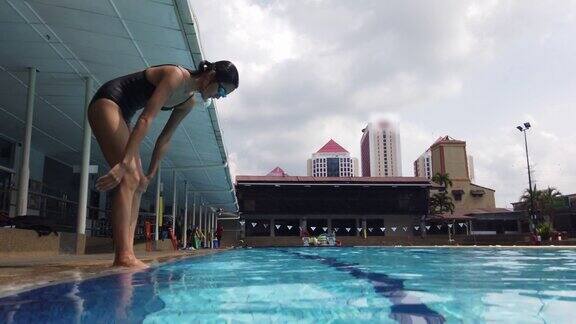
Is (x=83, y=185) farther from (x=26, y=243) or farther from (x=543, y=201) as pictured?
(x=543, y=201)

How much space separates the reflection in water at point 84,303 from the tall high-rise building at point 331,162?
84.6 metres

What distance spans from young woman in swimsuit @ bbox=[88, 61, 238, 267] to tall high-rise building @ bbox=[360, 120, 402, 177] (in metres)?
97.5

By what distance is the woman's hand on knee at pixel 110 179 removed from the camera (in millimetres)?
2732

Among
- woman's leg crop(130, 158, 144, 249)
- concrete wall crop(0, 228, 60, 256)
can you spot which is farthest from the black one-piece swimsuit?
concrete wall crop(0, 228, 60, 256)

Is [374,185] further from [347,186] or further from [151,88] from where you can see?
[151,88]

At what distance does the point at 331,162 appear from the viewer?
289 ft

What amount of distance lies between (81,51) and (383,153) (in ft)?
321

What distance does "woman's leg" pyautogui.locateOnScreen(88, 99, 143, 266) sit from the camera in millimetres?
3068

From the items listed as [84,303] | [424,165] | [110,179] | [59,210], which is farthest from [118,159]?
[424,165]

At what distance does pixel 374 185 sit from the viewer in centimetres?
4503

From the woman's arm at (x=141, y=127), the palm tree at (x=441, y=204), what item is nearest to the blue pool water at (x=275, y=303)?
the woman's arm at (x=141, y=127)

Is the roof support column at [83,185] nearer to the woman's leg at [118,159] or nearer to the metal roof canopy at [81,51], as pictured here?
the metal roof canopy at [81,51]

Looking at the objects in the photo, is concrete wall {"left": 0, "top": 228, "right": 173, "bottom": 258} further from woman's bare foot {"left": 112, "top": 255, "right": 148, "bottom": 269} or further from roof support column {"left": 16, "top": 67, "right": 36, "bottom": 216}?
woman's bare foot {"left": 112, "top": 255, "right": 148, "bottom": 269}

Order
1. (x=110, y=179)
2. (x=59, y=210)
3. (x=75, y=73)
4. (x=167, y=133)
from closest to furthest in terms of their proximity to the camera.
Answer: (x=110, y=179), (x=167, y=133), (x=75, y=73), (x=59, y=210)
